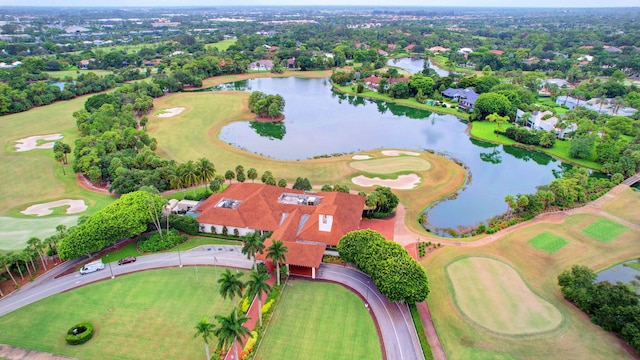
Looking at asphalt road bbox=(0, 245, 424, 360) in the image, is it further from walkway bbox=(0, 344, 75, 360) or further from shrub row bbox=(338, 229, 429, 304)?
walkway bbox=(0, 344, 75, 360)

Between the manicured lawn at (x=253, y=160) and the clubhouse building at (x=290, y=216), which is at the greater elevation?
the clubhouse building at (x=290, y=216)

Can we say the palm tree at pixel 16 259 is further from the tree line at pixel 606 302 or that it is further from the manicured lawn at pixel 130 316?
the tree line at pixel 606 302

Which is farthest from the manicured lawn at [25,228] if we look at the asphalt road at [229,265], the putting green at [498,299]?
the putting green at [498,299]

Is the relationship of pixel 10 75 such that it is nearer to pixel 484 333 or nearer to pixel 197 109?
pixel 197 109

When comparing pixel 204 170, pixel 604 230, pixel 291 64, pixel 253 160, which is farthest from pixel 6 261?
pixel 291 64

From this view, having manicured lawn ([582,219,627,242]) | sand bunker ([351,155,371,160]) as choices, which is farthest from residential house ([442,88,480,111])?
manicured lawn ([582,219,627,242])
